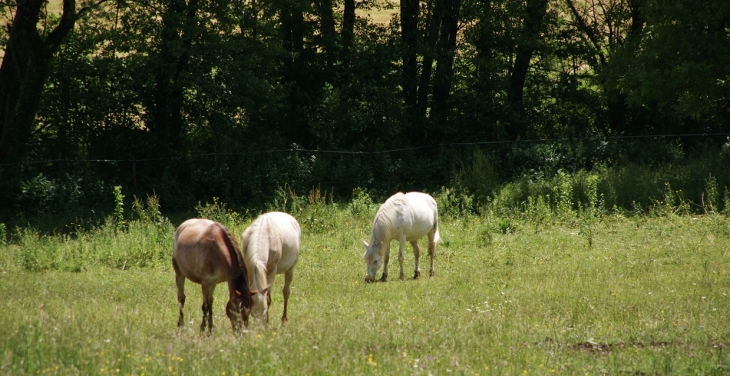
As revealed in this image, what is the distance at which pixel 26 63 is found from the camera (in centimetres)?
2203

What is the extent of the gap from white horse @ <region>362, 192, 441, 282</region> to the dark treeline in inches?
373

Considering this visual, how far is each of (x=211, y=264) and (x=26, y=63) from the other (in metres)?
15.6

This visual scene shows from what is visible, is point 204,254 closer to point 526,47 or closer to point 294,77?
point 294,77

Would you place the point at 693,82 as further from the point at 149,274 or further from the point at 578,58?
the point at 149,274

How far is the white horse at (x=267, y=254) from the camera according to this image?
360 inches

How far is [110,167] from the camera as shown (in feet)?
76.6

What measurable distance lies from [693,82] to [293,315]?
16.7 metres

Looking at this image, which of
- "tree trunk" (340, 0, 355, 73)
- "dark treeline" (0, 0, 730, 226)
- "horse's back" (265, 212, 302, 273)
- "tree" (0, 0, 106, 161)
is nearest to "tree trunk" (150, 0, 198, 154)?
"dark treeline" (0, 0, 730, 226)

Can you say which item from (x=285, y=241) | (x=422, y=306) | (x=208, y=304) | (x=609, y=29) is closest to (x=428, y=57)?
→ (x=609, y=29)

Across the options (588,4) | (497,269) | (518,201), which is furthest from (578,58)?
(497,269)

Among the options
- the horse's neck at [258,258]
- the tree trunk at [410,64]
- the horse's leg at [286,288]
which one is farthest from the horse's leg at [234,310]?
the tree trunk at [410,64]

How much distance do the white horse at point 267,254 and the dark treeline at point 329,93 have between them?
12695 millimetres

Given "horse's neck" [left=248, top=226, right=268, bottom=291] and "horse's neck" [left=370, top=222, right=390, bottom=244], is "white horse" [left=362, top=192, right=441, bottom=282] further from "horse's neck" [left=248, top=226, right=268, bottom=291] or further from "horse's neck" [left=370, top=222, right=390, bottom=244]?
"horse's neck" [left=248, top=226, right=268, bottom=291]

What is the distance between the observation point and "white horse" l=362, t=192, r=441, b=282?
44.2ft
